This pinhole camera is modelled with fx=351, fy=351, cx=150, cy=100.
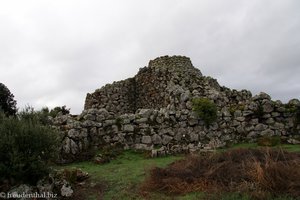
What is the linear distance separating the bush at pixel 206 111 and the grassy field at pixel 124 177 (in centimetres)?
252

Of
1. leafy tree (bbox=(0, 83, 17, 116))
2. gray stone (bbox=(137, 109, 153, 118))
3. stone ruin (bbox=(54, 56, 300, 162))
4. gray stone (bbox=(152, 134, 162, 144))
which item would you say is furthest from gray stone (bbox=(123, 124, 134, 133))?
leafy tree (bbox=(0, 83, 17, 116))

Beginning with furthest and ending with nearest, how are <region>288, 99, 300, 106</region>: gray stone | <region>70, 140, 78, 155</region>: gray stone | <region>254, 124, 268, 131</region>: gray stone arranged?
<region>288, 99, 300, 106</region>: gray stone
<region>254, 124, 268, 131</region>: gray stone
<region>70, 140, 78, 155</region>: gray stone

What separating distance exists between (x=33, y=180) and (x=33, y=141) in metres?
0.86

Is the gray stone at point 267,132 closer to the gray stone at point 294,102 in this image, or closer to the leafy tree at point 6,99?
the gray stone at point 294,102

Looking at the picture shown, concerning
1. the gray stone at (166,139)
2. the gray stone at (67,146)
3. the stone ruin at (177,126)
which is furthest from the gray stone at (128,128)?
the gray stone at (67,146)

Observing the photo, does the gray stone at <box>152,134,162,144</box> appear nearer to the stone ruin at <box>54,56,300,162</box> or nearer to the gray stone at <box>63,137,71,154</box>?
the stone ruin at <box>54,56,300,162</box>

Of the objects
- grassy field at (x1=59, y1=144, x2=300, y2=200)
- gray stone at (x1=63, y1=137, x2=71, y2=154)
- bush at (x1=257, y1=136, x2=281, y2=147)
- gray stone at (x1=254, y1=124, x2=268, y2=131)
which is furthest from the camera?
gray stone at (x1=254, y1=124, x2=268, y2=131)

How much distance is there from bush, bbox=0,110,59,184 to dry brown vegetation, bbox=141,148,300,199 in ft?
7.69

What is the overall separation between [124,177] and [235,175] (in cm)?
299

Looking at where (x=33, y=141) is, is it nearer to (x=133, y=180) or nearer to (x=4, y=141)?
(x=4, y=141)

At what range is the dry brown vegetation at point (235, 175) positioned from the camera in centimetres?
688

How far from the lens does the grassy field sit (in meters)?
7.52

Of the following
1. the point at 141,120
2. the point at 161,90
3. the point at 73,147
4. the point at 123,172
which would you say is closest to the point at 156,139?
the point at 141,120

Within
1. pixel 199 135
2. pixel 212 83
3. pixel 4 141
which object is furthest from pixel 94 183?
pixel 212 83
